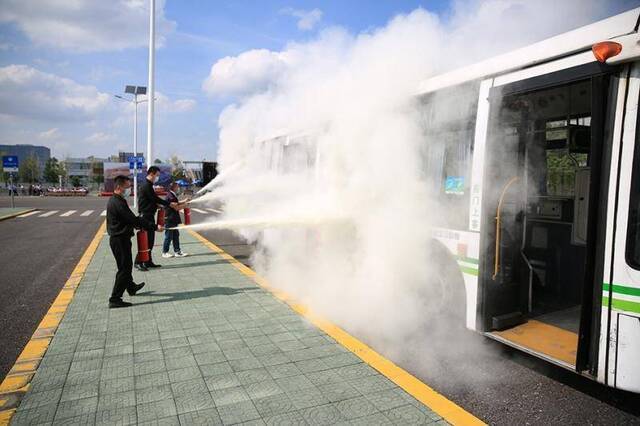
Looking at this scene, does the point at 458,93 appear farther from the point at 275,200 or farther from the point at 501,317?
the point at 275,200

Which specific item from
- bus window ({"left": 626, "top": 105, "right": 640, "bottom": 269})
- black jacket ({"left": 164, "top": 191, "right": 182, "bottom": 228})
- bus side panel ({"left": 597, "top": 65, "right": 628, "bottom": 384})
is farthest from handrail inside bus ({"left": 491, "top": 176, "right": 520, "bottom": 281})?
black jacket ({"left": 164, "top": 191, "right": 182, "bottom": 228})

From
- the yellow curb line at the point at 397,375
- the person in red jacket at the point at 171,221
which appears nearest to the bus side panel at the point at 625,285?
the yellow curb line at the point at 397,375

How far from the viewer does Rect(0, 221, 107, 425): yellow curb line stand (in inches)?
123

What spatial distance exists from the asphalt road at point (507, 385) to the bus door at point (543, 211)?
1.04 feet

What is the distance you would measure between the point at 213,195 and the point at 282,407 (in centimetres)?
667

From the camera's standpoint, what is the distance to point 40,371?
3602 millimetres

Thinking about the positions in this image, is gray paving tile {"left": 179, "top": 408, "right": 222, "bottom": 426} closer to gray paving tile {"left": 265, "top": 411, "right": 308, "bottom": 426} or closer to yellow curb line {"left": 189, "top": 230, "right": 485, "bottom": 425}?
gray paving tile {"left": 265, "top": 411, "right": 308, "bottom": 426}

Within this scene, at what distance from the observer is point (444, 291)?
448 centimetres

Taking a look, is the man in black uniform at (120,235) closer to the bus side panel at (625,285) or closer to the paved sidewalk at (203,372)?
the paved sidewalk at (203,372)

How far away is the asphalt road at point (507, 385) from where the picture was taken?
10.3ft

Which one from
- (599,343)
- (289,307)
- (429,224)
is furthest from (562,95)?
(289,307)

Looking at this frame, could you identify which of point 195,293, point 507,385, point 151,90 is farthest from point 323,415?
point 151,90

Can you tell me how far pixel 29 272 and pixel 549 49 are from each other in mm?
→ 8711

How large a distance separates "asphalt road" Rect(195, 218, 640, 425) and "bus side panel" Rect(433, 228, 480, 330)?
401 mm
